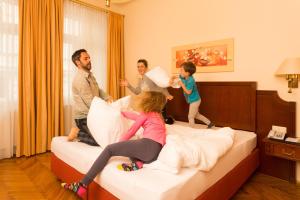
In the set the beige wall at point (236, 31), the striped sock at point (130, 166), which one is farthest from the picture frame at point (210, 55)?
the striped sock at point (130, 166)

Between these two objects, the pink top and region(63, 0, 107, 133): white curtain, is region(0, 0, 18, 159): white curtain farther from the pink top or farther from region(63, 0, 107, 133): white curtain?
the pink top

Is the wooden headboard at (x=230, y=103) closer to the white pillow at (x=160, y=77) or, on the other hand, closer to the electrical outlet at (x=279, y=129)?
the electrical outlet at (x=279, y=129)

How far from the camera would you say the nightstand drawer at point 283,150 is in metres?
2.20

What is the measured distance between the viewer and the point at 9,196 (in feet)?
6.84

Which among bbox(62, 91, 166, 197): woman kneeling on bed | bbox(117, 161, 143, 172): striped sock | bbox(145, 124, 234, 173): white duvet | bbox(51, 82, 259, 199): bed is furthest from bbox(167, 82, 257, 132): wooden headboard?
bbox(117, 161, 143, 172): striped sock

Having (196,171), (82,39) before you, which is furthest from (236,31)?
(82,39)

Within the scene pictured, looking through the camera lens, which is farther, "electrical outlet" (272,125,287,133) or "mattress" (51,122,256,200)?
"electrical outlet" (272,125,287,133)

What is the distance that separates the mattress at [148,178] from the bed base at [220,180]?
4 centimetres

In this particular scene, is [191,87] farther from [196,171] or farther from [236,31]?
[196,171]

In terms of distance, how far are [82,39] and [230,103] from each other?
110 inches

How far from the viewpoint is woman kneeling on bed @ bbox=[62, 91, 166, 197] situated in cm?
160

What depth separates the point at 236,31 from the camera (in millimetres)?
2904

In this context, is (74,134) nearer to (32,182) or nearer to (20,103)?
(32,182)

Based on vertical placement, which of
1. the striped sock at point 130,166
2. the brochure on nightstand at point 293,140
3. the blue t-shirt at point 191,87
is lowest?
the striped sock at point 130,166
